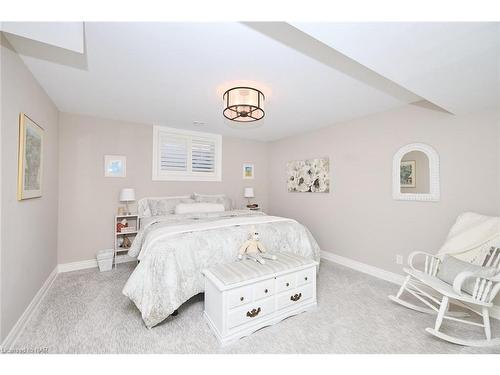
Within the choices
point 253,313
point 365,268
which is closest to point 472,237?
point 365,268

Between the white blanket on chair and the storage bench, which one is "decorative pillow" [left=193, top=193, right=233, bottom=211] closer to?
the storage bench

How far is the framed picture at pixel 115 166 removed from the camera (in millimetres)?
3402

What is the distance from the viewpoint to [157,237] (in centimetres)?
207

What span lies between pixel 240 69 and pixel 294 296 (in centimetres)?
221

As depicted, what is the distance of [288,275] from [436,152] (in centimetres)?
231

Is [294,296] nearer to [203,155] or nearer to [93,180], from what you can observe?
[203,155]

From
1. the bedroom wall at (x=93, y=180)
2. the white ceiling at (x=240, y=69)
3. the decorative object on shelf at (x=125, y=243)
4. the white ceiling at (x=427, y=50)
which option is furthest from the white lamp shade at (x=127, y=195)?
the white ceiling at (x=427, y=50)

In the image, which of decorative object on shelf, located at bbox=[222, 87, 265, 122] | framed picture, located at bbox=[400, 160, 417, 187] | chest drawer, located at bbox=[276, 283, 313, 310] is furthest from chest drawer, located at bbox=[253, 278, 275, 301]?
framed picture, located at bbox=[400, 160, 417, 187]

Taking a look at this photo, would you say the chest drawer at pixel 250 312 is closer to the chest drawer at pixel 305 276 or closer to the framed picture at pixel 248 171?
the chest drawer at pixel 305 276

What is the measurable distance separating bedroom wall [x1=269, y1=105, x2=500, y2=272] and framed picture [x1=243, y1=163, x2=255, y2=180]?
1.02m

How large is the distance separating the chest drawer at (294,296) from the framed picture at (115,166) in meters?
3.10

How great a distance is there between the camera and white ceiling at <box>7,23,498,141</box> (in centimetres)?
134

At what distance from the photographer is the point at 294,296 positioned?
2.07m
